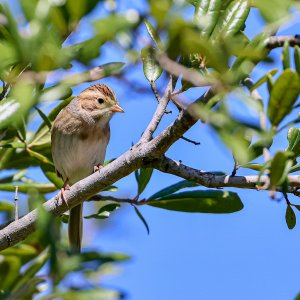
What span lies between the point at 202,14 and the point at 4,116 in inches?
34.5

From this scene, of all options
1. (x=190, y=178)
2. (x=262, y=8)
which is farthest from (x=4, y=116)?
(x=190, y=178)

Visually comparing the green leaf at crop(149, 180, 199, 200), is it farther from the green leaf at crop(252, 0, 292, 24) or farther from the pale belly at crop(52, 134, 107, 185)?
the green leaf at crop(252, 0, 292, 24)

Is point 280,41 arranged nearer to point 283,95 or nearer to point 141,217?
point 283,95

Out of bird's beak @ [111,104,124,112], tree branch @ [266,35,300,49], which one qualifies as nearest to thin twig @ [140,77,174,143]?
tree branch @ [266,35,300,49]

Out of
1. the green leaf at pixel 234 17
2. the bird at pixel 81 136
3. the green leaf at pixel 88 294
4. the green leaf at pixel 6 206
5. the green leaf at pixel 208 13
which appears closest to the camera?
the green leaf at pixel 88 294

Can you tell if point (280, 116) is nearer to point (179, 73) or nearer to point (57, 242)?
point (179, 73)

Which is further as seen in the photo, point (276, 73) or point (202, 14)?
point (202, 14)

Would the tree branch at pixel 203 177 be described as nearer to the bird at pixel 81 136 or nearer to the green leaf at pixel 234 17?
the green leaf at pixel 234 17

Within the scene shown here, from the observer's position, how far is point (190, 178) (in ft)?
10.7

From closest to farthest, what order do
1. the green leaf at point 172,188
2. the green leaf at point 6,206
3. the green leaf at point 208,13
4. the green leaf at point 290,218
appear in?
1. the green leaf at point 208,13
2. the green leaf at point 290,218
3. the green leaf at point 172,188
4. the green leaf at point 6,206

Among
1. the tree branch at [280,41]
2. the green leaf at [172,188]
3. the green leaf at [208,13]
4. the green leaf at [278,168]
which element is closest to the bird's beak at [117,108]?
the green leaf at [172,188]

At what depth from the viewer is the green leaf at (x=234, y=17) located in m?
2.56

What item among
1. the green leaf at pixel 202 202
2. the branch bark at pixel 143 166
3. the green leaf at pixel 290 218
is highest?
the green leaf at pixel 202 202

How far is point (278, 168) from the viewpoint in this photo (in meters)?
2.06
